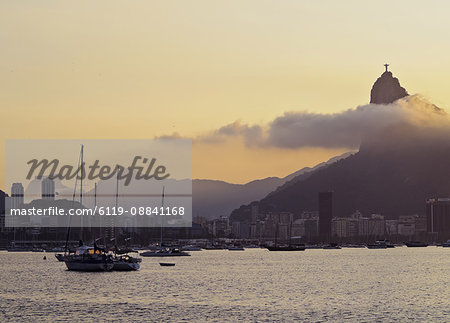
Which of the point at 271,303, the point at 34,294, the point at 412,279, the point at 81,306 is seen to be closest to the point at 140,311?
the point at 81,306

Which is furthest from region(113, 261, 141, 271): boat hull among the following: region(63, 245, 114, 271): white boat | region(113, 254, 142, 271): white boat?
region(63, 245, 114, 271): white boat

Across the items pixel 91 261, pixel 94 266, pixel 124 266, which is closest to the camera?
pixel 94 266

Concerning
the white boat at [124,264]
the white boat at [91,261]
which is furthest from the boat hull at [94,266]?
the white boat at [124,264]

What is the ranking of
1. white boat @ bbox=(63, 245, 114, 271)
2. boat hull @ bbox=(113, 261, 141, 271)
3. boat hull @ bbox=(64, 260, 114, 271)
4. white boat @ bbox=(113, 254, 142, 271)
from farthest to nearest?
1. white boat @ bbox=(113, 254, 142, 271)
2. boat hull @ bbox=(113, 261, 141, 271)
3. white boat @ bbox=(63, 245, 114, 271)
4. boat hull @ bbox=(64, 260, 114, 271)

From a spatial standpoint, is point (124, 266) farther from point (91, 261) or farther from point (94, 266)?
point (91, 261)

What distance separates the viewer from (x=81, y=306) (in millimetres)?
100750

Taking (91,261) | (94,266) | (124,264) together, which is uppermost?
(91,261)

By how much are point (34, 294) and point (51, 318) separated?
31887 mm

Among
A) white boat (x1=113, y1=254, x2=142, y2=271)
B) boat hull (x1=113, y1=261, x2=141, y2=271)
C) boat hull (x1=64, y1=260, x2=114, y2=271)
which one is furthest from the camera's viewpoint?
white boat (x1=113, y1=254, x2=142, y2=271)

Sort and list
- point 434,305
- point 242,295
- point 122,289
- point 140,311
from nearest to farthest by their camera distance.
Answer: point 140,311 → point 434,305 → point 242,295 → point 122,289

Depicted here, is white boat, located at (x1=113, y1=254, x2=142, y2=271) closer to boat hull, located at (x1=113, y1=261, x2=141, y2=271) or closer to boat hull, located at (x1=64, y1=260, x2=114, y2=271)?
boat hull, located at (x1=113, y1=261, x2=141, y2=271)

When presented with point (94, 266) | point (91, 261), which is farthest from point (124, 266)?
point (91, 261)

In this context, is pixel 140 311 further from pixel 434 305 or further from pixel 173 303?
pixel 434 305

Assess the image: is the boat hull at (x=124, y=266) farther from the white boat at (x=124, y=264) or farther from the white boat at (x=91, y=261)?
the white boat at (x=91, y=261)
